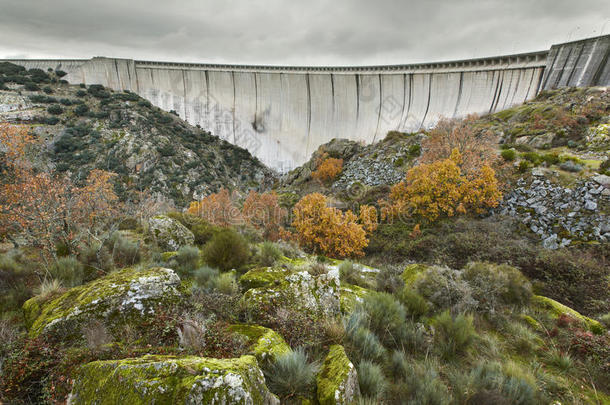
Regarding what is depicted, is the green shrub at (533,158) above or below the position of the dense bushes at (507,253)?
above

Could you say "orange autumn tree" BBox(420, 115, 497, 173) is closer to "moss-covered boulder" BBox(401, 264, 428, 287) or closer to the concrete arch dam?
"moss-covered boulder" BBox(401, 264, 428, 287)

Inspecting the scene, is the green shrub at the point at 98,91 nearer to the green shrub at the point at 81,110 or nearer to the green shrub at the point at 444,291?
the green shrub at the point at 81,110

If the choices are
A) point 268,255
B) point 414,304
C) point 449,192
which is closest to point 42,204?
point 268,255

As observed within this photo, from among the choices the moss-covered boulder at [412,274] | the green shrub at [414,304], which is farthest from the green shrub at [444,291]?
the green shrub at [414,304]

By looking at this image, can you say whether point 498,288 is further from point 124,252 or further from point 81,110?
point 81,110

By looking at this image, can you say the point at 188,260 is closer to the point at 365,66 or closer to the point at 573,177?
the point at 573,177

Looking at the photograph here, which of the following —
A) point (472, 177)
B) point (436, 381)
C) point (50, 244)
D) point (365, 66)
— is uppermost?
point (365, 66)

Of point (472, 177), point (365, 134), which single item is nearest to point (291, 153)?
point (365, 134)
